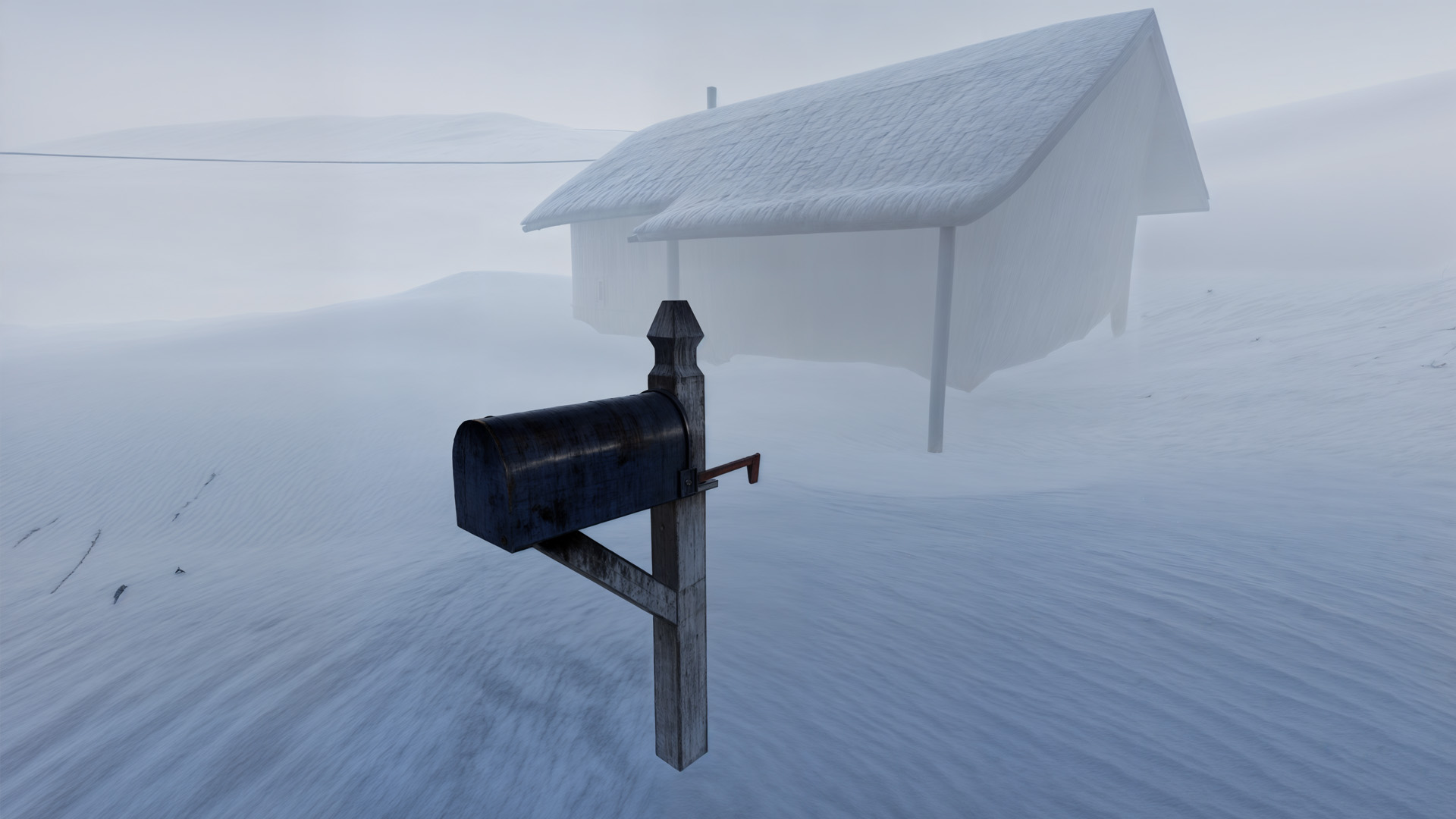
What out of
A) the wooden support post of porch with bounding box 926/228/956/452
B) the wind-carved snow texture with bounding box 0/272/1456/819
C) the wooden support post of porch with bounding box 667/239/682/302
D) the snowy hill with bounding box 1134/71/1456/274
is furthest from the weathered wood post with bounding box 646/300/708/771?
the snowy hill with bounding box 1134/71/1456/274

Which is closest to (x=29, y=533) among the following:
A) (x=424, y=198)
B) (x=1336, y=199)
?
(x=1336, y=199)

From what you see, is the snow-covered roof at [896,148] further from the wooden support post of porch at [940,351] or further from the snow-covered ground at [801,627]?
the snow-covered ground at [801,627]

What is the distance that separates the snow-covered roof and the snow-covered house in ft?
0.12

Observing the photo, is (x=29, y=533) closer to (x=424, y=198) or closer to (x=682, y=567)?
(x=682, y=567)

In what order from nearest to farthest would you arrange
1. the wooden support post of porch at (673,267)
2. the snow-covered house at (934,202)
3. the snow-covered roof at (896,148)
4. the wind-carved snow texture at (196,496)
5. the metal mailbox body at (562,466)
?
1. the metal mailbox body at (562,466)
2. the wind-carved snow texture at (196,496)
3. the snow-covered roof at (896,148)
4. the snow-covered house at (934,202)
5. the wooden support post of porch at (673,267)

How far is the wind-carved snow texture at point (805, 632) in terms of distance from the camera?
266 centimetres

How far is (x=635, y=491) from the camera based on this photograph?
2.22 metres

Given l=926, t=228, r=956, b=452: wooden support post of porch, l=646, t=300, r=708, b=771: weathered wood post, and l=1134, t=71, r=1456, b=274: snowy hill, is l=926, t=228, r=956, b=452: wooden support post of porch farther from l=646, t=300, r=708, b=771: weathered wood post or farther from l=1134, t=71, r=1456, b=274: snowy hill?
l=1134, t=71, r=1456, b=274: snowy hill

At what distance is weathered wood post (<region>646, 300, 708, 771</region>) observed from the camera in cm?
237

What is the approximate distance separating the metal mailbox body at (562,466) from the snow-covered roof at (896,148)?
6033 millimetres

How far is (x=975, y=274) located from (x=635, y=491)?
7.99m

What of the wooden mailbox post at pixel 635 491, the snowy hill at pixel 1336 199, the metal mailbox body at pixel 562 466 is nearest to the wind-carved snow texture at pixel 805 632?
the wooden mailbox post at pixel 635 491

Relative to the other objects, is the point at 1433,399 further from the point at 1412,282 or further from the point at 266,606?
the point at 266,606

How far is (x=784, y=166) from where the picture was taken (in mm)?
10289
